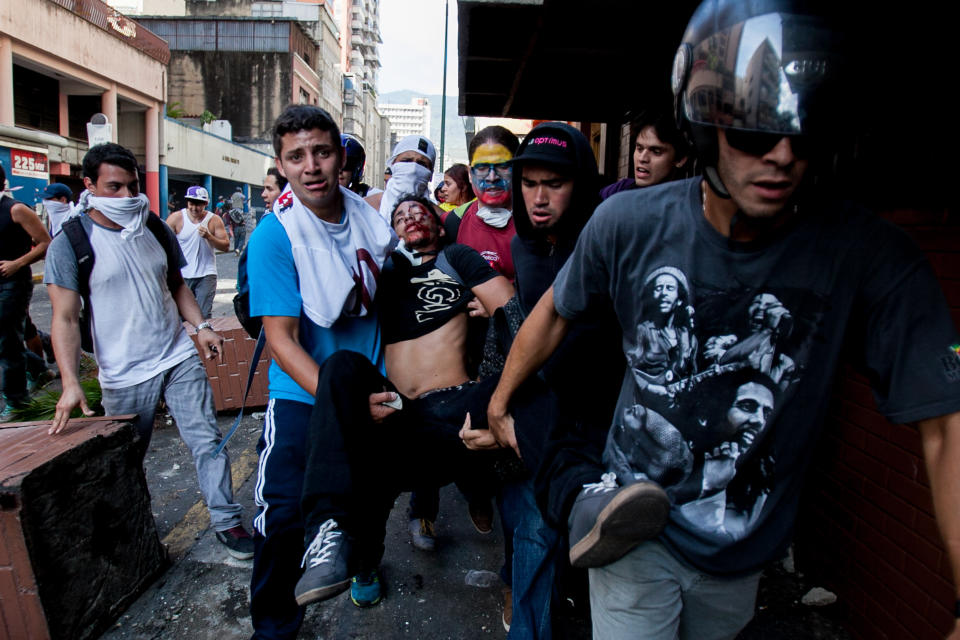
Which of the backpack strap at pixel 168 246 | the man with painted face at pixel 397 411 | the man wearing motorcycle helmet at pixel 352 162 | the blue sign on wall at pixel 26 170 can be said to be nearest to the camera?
the man with painted face at pixel 397 411

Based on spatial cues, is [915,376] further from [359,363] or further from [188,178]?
[188,178]

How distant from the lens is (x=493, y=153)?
365 centimetres

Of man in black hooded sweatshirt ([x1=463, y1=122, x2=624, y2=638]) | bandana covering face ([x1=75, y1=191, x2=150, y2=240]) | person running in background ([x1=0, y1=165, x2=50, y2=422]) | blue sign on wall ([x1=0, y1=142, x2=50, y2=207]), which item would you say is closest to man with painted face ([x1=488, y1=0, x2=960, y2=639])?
man in black hooded sweatshirt ([x1=463, y1=122, x2=624, y2=638])

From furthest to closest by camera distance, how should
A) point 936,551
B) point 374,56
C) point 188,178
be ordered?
1. point 374,56
2. point 188,178
3. point 936,551

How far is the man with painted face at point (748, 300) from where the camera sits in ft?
4.18

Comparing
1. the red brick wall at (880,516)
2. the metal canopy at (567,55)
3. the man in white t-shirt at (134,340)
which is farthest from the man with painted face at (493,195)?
the red brick wall at (880,516)

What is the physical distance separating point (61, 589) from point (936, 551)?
3330 mm

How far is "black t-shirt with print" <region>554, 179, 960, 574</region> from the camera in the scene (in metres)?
1.30

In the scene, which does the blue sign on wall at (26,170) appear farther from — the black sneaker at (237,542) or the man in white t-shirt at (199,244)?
the black sneaker at (237,542)

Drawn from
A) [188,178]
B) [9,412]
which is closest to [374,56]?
[188,178]

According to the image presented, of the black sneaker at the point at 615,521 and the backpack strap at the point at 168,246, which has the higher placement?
the backpack strap at the point at 168,246

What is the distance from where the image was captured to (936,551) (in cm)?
221

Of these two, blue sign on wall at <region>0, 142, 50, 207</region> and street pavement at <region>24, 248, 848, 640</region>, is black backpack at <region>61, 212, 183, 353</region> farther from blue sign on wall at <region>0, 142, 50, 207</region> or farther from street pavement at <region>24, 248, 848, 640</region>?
blue sign on wall at <region>0, 142, 50, 207</region>

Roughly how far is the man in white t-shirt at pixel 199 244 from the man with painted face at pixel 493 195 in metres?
4.30
